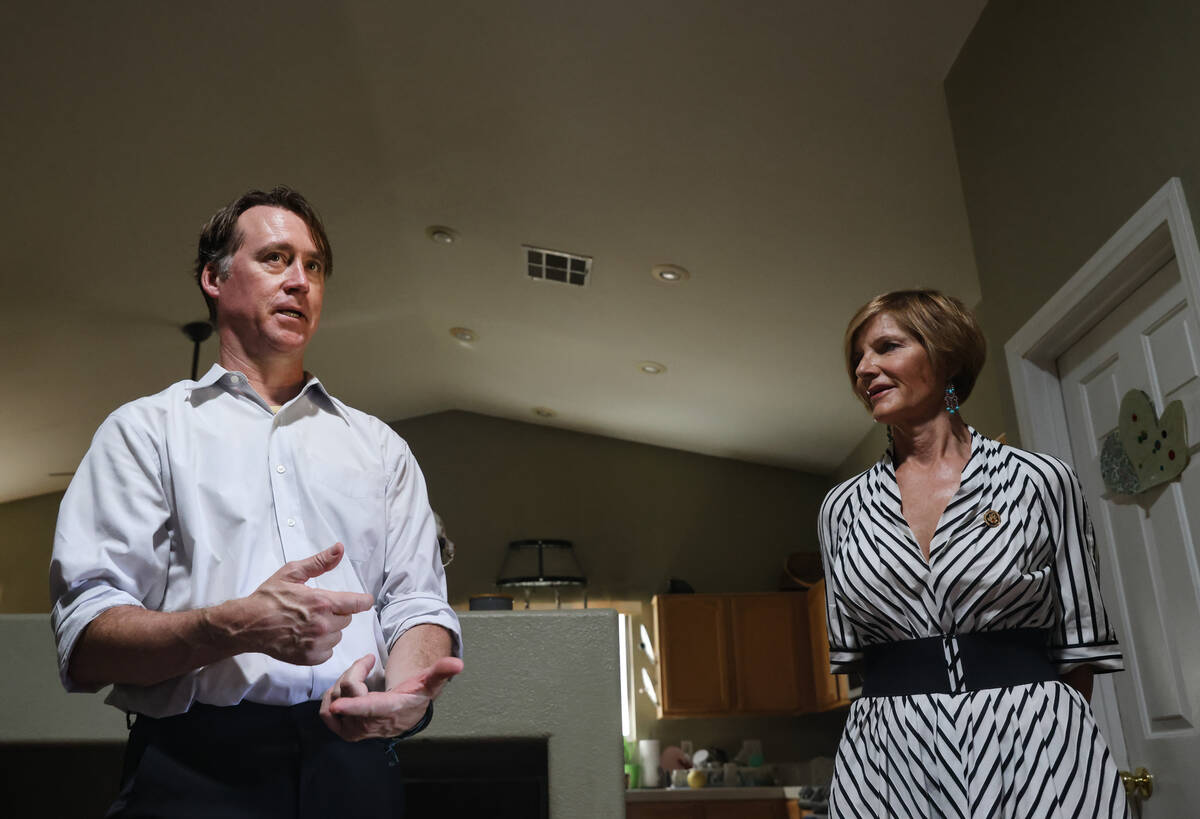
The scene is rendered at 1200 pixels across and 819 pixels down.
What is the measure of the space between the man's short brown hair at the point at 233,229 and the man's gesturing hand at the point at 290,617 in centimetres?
36

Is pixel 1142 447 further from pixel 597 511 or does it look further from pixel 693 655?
pixel 597 511

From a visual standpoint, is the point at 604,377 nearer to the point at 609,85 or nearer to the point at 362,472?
the point at 609,85

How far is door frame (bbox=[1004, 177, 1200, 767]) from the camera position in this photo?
1.79 meters

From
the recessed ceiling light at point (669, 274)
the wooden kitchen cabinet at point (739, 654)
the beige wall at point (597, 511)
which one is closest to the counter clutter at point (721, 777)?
the wooden kitchen cabinet at point (739, 654)

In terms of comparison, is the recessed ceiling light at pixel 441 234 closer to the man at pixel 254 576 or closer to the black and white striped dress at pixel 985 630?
the black and white striped dress at pixel 985 630

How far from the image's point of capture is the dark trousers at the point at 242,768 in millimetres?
788

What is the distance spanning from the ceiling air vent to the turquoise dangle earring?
3484 millimetres

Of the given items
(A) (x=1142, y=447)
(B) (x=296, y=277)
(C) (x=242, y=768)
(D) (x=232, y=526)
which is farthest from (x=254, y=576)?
(A) (x=1142, y=447)

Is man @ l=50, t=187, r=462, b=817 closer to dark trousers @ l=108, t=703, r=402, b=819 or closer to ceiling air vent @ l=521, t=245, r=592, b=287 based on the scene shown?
dark trousers @ l=108, t=703, r=402, b=819

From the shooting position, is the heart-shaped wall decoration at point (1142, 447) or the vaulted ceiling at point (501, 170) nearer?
the heart-shaped wall decoration at point (1142, 447)

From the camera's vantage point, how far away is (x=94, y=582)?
30.5 inches

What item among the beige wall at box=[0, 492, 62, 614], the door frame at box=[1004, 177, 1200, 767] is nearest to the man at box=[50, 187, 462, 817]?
the door frame at box=[1004, 177, 1200, 767]

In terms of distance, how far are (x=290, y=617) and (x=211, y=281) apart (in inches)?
16.1

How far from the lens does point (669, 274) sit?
4754mm
